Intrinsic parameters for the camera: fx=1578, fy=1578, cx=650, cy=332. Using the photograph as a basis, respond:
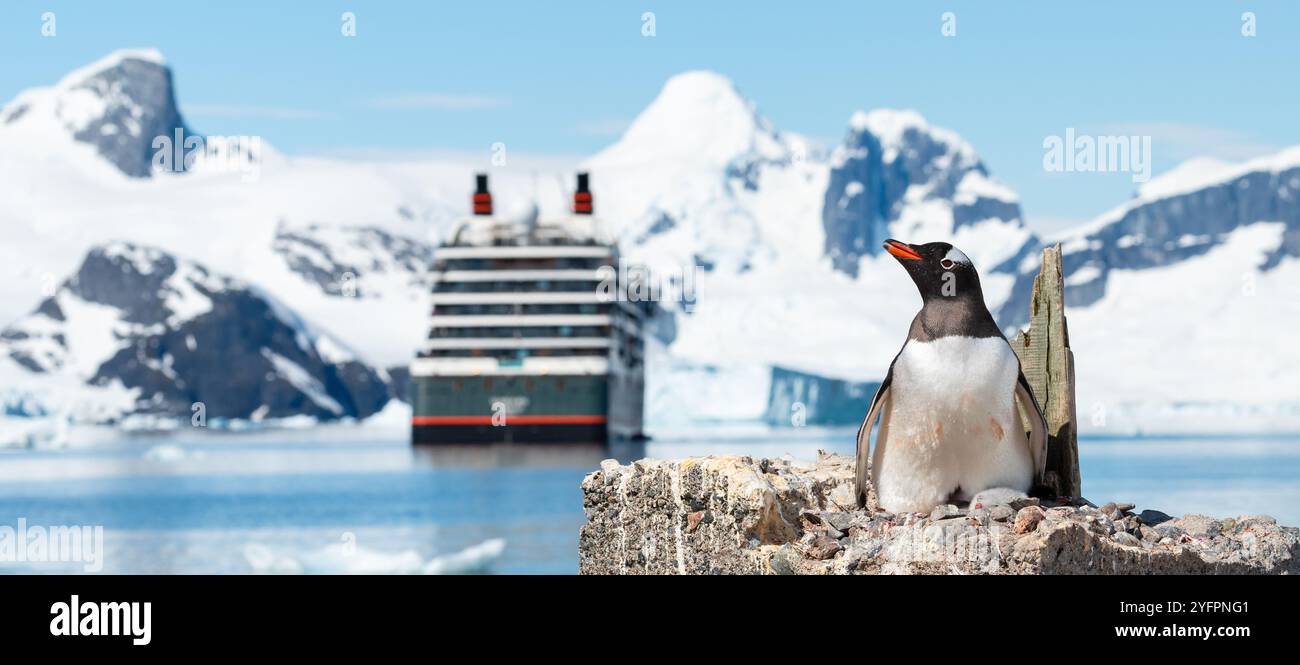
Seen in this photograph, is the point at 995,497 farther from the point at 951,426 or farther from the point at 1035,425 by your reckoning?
the point at 1035,425

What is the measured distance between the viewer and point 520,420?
83438 mm

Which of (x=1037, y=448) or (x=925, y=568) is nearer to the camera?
(x=925, y=568)

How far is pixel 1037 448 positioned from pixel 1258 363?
191 m

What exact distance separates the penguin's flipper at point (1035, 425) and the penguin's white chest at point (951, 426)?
0.15 feet

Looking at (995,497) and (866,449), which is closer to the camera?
(995,497)

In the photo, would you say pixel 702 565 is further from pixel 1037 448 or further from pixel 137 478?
pixel 137 478

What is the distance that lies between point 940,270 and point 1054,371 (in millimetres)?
1125

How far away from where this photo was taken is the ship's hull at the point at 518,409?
82938 millimetres

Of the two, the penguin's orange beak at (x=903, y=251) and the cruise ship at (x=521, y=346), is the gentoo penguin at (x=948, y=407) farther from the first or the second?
the cruise ship at (x=521, y=346)

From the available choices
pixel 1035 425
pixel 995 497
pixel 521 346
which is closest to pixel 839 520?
pixel 995 497

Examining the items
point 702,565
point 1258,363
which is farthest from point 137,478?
point 1258,363

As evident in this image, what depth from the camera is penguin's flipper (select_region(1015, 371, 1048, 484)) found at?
766 cm

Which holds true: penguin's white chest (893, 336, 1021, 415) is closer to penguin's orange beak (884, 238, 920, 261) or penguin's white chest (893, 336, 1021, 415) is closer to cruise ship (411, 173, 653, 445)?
penguin's orange beak (884, 238, 920, 261)
